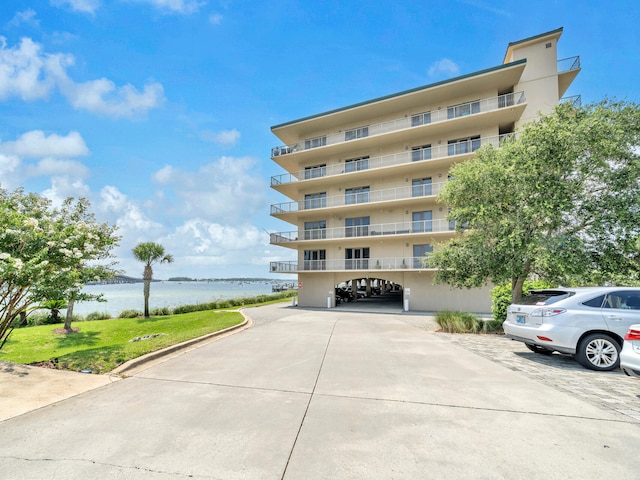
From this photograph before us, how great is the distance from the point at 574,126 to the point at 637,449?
36.9 feet

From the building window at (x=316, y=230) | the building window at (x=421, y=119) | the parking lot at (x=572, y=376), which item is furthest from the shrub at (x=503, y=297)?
the building window at (x=316, y=230)

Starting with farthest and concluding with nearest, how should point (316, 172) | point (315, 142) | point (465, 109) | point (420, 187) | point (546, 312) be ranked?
point (315, 142) → point (316, 172) → point (420, 187) → point (465, 109) → point (546, 312)

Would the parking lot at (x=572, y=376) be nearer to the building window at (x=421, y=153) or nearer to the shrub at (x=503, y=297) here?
the shrub at (x=503, y=297)

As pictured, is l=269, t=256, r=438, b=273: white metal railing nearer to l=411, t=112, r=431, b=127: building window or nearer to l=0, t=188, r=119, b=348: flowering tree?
l=411, t=112, r=431, b=127: building window

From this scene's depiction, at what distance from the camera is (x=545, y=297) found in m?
7.37

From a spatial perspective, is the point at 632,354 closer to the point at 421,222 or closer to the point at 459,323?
the point at 459,323

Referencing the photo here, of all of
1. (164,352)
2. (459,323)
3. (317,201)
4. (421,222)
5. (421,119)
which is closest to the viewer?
(164,352)

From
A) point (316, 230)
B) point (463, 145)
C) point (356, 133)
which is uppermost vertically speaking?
point (356, 133)

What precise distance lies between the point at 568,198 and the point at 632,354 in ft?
25.5

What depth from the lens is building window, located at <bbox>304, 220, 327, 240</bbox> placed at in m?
27.0

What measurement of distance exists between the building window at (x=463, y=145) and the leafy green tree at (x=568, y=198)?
33.6 feet

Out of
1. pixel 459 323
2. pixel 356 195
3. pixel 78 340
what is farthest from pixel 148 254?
pixel 459 323

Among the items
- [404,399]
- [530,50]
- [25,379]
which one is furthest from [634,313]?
[530,50]

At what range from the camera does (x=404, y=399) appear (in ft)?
16.0
